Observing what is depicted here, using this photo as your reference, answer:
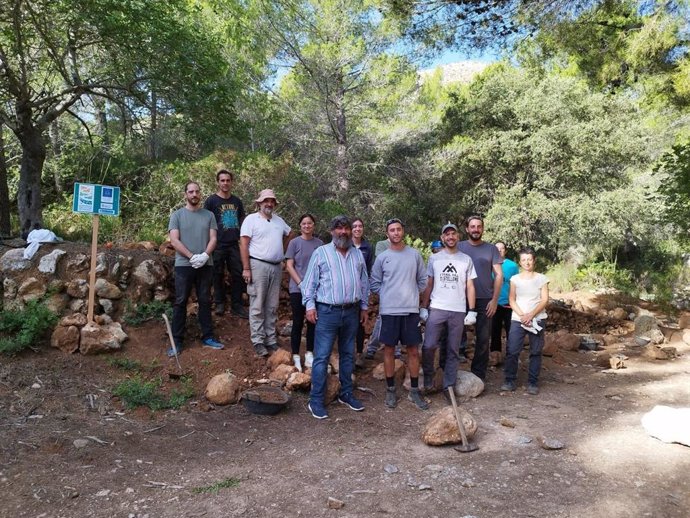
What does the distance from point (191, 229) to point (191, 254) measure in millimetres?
272

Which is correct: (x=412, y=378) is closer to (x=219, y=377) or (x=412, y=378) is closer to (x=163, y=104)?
(x=219, y=377)

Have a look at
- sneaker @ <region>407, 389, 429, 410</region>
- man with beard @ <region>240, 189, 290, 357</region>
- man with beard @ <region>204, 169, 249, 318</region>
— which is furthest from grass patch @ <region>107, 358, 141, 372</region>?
sneaker @ <region>407, 389, 429, 410</region>

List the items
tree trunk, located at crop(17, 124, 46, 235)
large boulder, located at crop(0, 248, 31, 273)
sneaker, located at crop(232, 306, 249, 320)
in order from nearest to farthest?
large boulder, located at crop(0, 248, 31, 273) → sneaker, located at crop(232, 306, 249, 320) → tree trunk, located at crop(17, 124, 46, 235)

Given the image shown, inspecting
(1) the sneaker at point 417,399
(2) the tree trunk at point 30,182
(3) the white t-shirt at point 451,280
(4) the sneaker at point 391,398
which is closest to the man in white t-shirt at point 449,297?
(3) the white t-shirt at point 451,280

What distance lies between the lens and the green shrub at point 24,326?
4.90 meters

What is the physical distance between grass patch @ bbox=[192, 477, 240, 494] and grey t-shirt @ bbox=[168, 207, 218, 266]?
2456 mm

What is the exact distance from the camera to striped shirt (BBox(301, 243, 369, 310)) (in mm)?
4301

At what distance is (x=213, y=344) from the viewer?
5422 millimetres

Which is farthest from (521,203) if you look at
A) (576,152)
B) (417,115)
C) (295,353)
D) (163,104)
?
(295,353)

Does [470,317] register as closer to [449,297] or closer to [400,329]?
[449,297]

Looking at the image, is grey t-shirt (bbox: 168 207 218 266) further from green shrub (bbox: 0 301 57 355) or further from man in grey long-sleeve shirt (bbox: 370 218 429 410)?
man in grey long-sleeve shirt (bbox: 370 218 429 410)

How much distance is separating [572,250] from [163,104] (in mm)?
12737

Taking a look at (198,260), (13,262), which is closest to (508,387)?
(198,260)

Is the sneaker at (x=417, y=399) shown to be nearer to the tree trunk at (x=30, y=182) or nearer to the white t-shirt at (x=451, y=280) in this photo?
the white t-shirt at (x=451, y=280)
